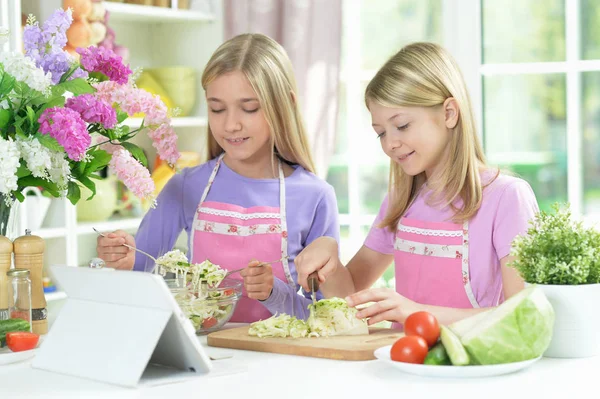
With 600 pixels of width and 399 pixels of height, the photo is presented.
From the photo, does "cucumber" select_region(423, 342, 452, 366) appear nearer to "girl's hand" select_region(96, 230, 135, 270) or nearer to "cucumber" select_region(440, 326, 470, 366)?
"cucumber" select_region(440, 326, 470, 366)

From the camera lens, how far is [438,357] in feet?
4.92

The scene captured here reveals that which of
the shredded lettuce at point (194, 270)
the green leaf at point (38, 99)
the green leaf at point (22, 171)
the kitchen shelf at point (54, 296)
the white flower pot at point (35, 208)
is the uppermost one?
the green leaf at point (38, 99)

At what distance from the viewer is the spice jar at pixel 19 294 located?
1.81 metres

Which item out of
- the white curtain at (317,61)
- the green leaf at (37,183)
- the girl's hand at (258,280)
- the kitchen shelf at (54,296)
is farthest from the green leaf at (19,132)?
the white curtain at (317,61)

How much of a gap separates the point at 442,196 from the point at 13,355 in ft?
3.52

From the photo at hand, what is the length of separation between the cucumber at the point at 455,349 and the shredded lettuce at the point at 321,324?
0.36 m

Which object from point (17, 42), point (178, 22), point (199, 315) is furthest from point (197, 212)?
point (178, 22)

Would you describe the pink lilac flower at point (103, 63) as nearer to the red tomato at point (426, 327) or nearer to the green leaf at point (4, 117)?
the green leaf at point (4, 117)

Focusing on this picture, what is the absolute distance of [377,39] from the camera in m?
3.97

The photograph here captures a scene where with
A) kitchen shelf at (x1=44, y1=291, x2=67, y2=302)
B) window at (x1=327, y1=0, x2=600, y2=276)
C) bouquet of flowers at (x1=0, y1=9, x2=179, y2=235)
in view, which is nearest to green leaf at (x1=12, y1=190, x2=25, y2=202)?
bouquet of flowers at (x1=0, y1=9, x2=179, y2=235)

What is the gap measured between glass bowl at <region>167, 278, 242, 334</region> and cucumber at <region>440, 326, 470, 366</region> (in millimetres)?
606

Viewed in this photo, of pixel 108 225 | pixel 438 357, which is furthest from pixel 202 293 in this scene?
pixel 108 225

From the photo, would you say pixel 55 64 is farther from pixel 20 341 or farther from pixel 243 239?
pixel 243 239

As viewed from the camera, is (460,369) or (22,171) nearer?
(460,369)
